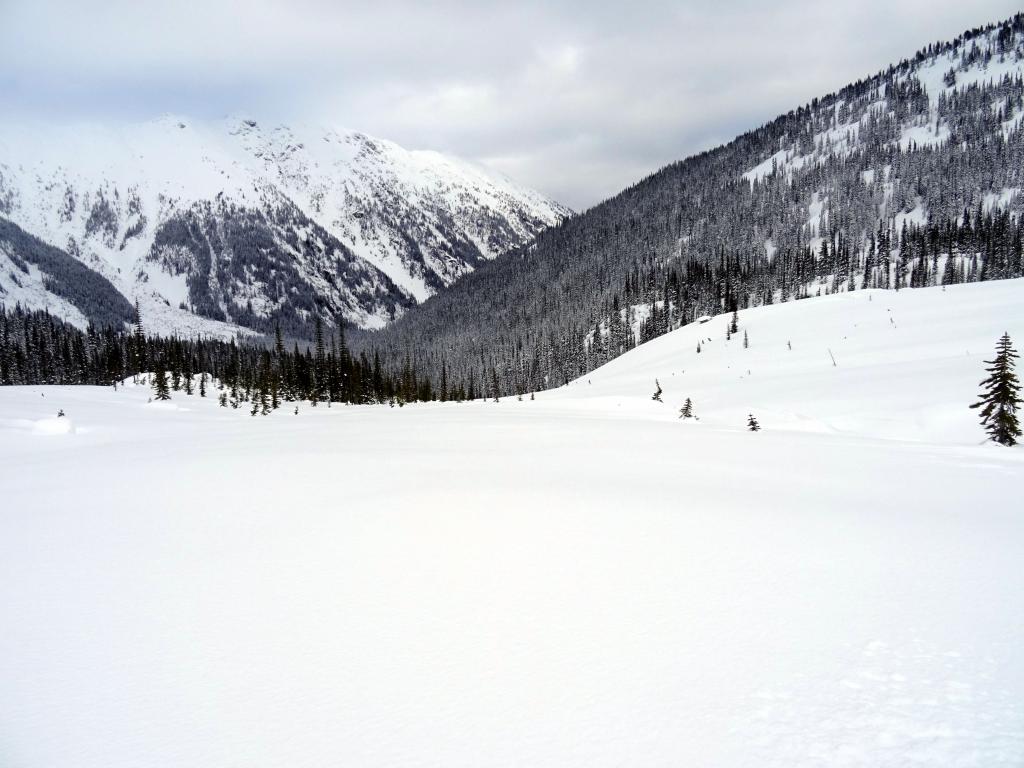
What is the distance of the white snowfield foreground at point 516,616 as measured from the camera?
9.08 ft

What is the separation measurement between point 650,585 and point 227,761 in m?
3.35

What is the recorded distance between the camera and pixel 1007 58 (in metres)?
188

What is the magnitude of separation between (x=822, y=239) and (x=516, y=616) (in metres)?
183

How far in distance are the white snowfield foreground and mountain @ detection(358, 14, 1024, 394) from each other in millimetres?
99073

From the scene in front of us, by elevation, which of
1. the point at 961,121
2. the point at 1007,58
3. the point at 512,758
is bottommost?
the point at 512,758

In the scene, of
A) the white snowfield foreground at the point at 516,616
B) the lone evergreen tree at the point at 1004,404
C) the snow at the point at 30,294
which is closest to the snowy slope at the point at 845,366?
the lone evergreen tree at the point at 1004,404

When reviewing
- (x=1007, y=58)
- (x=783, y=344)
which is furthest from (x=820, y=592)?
(x=1007, y=58)

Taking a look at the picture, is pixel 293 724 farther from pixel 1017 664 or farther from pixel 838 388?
pixel 838 388

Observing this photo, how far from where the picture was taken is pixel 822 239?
152750mm

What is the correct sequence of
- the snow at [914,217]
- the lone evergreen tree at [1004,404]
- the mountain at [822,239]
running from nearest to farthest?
the lone evergreen tree at [1004,404] → the mountain at [822,239] → the snow at [914,217]

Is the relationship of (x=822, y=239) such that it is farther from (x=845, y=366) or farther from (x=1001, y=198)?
(x=845, y=366)

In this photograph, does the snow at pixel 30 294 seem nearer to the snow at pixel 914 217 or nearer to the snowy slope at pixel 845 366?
the snowy slope at pixel 845 366

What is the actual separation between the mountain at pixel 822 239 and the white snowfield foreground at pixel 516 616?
9907 centimetres

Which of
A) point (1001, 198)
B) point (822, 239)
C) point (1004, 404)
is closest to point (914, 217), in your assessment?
point (1001, 198)
